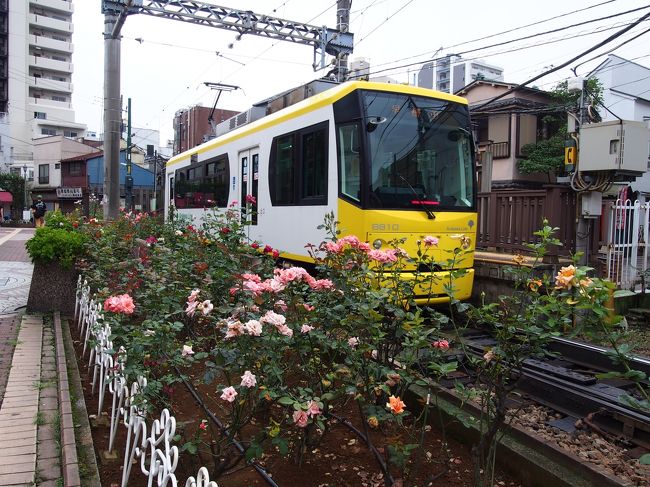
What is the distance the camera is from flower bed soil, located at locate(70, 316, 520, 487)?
3.02 metres

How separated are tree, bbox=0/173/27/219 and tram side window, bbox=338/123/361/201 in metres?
46.1

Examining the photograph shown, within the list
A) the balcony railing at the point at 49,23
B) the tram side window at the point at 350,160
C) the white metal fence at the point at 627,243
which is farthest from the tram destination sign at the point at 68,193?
the white metal fence at the point at 627,243

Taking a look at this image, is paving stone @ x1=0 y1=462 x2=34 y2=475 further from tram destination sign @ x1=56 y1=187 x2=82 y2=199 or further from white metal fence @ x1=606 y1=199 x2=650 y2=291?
tram destination sign @ x1=56 y1=187 x2=82 y2=199

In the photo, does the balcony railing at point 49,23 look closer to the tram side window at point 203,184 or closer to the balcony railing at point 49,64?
the balcony railing at point 49,64

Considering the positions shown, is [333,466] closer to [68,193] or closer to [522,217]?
[522,217]

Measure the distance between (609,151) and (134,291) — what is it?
6752 millimetres

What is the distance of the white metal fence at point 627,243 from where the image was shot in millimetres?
8344

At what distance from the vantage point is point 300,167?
24.8 ft

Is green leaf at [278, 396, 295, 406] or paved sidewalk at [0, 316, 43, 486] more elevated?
green leaf at [278, 396, 295, 406]

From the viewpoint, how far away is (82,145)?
1900 inches

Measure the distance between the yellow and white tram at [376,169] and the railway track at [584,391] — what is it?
1449mm

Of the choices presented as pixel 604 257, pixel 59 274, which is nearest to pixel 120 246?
pixel 59 274

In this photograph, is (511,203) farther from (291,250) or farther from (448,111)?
(291,250)

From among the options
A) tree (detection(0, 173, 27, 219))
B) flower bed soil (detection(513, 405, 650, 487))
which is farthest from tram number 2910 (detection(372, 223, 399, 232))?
tree (detection(0, 173, 27, 219))
